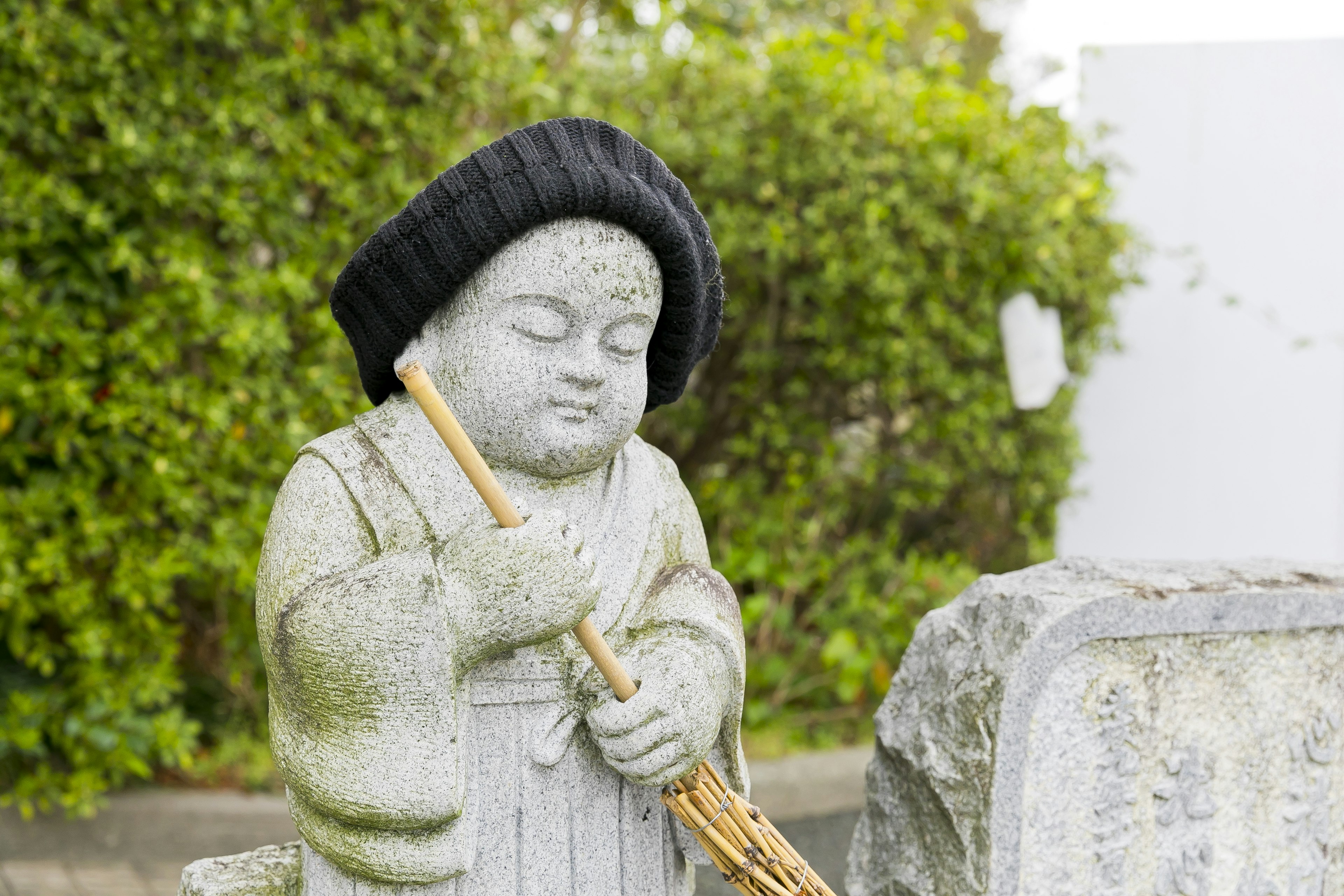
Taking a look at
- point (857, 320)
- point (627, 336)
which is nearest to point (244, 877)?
point (627, 336)

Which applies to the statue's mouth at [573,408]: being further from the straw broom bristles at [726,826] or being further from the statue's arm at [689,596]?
the statue's arm at [689,596]

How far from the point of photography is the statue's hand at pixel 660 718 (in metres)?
1.47

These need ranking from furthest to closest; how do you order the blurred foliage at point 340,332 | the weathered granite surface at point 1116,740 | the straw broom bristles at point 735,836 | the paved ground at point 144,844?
the paved ground at point 144,844 < the blurred foliage at point 340,332 < the weathered granite surface at point 1116,740 < the straw broom bristles at point 735,836

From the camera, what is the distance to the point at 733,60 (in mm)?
4746

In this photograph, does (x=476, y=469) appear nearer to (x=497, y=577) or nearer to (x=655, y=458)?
(x=497, y=577)

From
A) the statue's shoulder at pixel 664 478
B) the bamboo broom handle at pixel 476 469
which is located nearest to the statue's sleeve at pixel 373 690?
the bamboo broom handle at pixel 476 469

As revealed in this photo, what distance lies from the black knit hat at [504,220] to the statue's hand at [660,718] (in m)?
0.55

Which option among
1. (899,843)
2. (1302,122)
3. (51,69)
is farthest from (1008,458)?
(51,69)

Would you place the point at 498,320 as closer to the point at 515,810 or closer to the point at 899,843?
the point at 515,810

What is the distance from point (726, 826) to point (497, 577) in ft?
1.88

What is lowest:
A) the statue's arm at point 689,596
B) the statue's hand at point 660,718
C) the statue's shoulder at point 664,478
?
the statue's hand at point 660,718

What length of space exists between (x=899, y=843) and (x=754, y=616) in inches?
88.1

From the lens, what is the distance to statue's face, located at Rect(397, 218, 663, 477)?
1495mm

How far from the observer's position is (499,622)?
1389 mm
